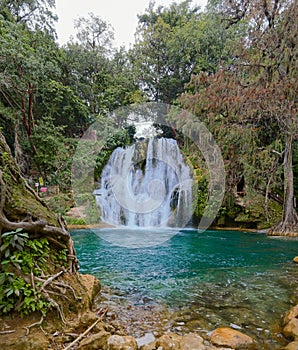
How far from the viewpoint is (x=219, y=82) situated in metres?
9.65

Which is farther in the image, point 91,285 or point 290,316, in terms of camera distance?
point 91,285

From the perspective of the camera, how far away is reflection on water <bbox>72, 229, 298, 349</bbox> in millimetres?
2627

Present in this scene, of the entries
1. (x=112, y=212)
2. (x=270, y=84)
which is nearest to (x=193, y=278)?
(x=270, y=84)

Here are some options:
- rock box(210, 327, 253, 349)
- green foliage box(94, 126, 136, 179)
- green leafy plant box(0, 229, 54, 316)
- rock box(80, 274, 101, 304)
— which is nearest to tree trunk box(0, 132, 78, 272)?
green leafy plant box(0, 229, 54, 316)

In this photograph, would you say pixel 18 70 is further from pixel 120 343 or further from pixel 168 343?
pixel 168 343

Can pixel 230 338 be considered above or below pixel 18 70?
below

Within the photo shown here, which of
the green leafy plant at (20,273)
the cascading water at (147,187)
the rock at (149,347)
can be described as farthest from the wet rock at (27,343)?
the cascading water at (147,187)

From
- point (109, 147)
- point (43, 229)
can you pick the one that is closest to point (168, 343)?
point (43, 229)

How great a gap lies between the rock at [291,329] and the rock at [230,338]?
37 centimetres

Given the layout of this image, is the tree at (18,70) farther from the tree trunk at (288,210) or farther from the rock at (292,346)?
the rock at (292,346)

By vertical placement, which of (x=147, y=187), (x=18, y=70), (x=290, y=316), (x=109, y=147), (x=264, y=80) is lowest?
(x=290, y=316)

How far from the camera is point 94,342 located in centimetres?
189

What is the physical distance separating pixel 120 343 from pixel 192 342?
624 mm

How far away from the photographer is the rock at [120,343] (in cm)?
189
